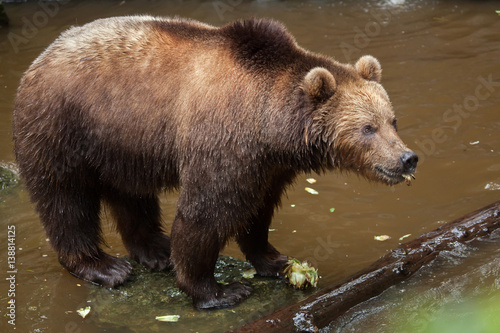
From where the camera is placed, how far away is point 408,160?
549 cm

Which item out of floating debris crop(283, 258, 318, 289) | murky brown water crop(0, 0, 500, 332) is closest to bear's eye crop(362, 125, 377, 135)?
murky brown water crop(0, 0, 500, 332)

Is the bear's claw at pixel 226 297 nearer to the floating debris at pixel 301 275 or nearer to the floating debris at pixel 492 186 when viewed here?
the floating debris at pixel 301 275

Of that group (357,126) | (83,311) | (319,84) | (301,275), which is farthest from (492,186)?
(83,311)

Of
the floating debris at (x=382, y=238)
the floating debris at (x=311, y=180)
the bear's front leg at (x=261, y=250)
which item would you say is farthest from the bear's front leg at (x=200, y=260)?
the floating debris at (x=311, y=180)

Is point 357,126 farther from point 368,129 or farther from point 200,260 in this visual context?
point 200,260

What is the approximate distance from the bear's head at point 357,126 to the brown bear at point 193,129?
10 mm

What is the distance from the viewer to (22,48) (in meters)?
14.9

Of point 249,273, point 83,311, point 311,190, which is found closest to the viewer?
point 83,311

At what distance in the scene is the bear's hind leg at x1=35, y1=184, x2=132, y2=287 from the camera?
677 cm

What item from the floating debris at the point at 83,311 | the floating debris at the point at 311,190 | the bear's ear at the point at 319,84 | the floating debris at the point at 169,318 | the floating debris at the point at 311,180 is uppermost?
the bear's ear at the point at 319,84

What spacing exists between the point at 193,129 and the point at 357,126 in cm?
156

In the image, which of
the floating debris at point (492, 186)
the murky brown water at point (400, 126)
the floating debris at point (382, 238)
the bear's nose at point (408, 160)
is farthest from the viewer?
the floating debris at point (492, 186)

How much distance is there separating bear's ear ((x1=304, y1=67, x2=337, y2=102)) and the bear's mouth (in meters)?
0.82

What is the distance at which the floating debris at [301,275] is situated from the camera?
6734 millimetres
